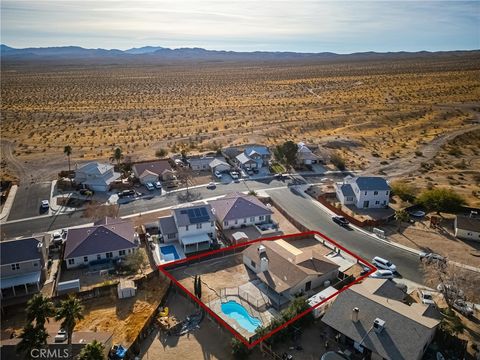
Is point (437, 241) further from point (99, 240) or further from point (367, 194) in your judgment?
point (99, 240)

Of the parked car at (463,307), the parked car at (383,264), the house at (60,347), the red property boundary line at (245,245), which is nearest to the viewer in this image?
the house at (60,347)

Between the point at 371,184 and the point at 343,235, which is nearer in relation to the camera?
the point at 343,235

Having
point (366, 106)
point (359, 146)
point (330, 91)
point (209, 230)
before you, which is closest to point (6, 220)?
point (209, 230)

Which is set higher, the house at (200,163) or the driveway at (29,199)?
the house at (200,163)

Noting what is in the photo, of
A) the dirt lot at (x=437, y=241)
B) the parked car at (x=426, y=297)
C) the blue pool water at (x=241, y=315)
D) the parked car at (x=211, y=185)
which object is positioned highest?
the parked car at (x=211, y=185)

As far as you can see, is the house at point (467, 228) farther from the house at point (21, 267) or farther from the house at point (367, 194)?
the house at point (21, 267)

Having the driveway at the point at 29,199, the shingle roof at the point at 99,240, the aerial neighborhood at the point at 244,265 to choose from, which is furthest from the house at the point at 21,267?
the driveway at the point at 29,199

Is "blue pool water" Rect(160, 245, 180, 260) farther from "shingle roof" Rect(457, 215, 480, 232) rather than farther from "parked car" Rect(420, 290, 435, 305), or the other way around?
"shingle roof" Rect(457, 215, 480, 232)

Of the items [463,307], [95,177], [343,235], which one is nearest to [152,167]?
[95,177]
